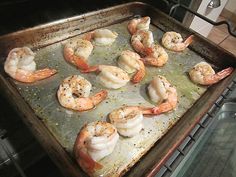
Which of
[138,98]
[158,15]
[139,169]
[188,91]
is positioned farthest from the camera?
[158,15]

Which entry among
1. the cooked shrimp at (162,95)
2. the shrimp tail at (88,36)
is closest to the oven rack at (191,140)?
the cooked shrimp at (162,95)

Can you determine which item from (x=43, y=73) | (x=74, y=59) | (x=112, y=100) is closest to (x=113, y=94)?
(x=112, y=100)

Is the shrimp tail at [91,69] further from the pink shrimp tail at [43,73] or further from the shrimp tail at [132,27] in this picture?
the shrimp tail at [132,27]

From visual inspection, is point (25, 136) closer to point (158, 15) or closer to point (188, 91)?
point (188, 91)

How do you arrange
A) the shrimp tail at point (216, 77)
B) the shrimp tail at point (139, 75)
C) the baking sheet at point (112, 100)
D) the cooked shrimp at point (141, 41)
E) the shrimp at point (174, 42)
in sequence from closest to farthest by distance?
the baking sheet at point (112, 100) < the shrimp tail at point (139, 75) < the shrimp tail at point (216, 77) < the cooked shrimp at point (141, 41) < the shrimp at point (174, 42)

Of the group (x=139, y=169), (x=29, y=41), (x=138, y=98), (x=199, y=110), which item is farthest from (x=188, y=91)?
(x=29, y=41)

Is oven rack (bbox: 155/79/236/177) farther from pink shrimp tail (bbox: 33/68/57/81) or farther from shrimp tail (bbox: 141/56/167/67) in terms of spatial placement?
pink shrimp tail (bbox: 33/68/57/81)

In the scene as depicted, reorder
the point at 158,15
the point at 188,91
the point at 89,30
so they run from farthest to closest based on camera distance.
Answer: the point at 158,15
the point at 89,30
the point at 188,91

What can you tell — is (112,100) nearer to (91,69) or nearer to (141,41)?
(91,69)
